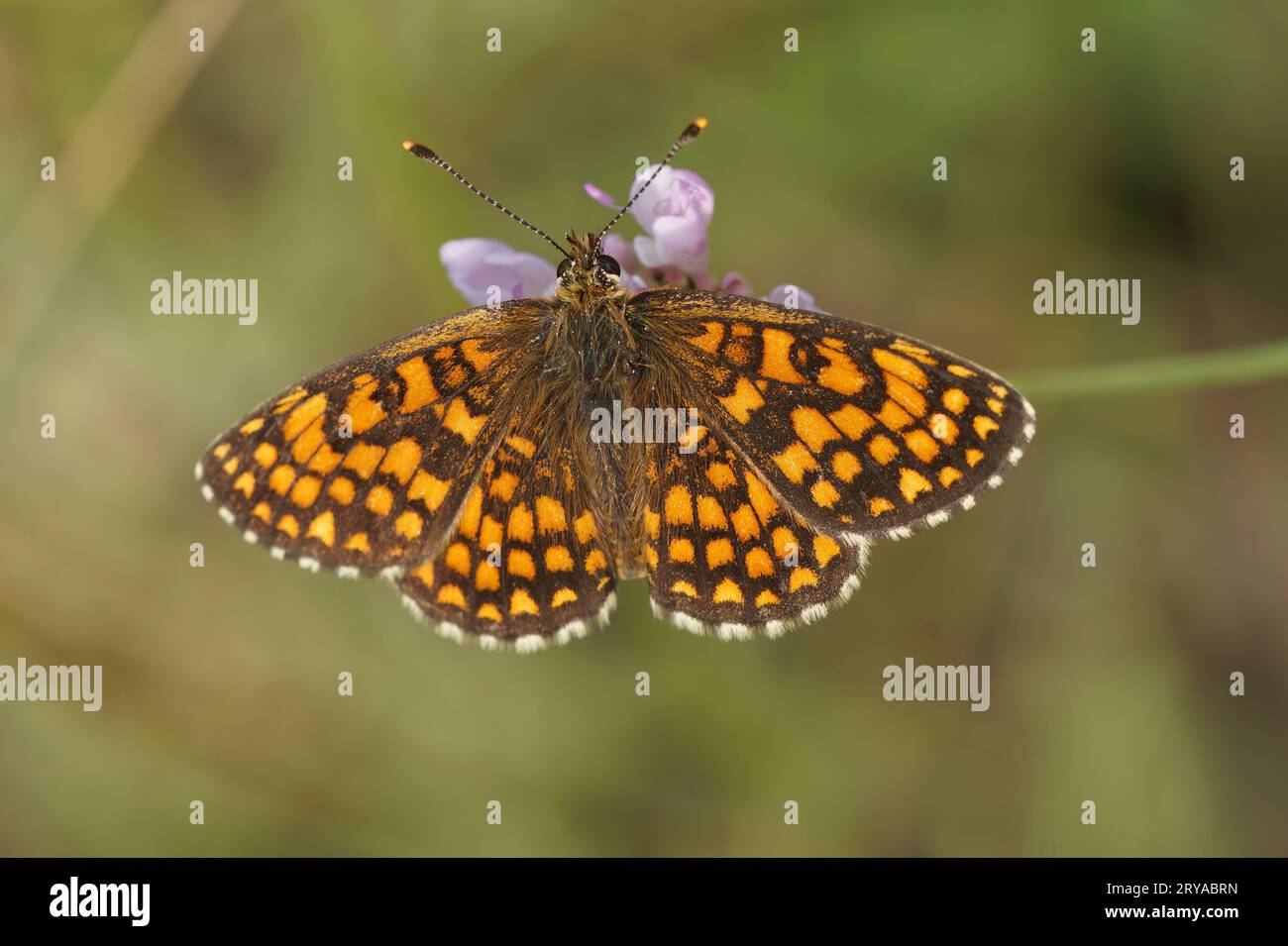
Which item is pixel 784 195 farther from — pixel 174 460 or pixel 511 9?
pixel 174 460

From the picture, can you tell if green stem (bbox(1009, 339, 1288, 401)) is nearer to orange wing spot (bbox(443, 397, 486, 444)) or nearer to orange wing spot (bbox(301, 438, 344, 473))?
orange wing spot (bbox(443, 397, 486, 444))

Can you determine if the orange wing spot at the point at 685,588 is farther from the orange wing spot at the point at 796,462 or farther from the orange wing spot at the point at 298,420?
the orange wing spot at the point at 298,420

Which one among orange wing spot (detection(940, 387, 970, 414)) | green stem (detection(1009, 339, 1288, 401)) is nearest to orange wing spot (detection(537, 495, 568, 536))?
orange wing spot (detection(940, 387, 970, 414))

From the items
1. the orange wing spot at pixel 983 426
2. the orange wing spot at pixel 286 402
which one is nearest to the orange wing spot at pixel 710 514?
the orange wing spot at pixel 983 426

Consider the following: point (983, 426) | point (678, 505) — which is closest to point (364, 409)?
point (678, 505)

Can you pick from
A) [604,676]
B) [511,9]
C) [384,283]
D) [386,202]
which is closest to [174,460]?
[384,283]

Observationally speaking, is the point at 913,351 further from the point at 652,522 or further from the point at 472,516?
the point at 472,516
